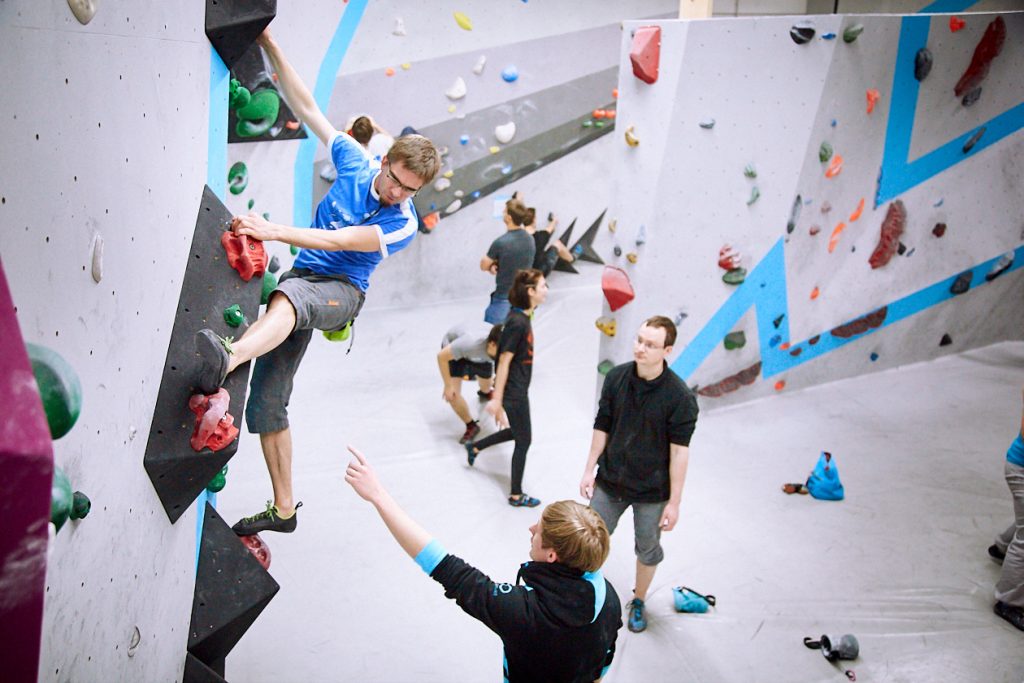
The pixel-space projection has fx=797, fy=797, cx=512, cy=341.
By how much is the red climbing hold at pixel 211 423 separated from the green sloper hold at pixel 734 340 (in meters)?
3.60

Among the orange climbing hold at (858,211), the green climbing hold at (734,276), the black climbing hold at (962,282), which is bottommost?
the black climbing hold at (962,282)

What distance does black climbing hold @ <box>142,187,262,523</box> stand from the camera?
69.7 inches

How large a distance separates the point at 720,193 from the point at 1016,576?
2.36 m

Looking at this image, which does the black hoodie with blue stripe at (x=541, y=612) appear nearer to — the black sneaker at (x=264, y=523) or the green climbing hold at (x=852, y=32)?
the black sneaker at (x=264, y=523)

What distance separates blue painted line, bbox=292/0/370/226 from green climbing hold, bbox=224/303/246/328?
411cm

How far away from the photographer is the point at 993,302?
5.99 metres

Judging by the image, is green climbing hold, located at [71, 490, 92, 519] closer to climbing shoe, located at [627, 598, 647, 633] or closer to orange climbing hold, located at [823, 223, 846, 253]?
climbing shoe, located at [627, 598, 647, 633]

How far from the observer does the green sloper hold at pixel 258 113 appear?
256 centimetres

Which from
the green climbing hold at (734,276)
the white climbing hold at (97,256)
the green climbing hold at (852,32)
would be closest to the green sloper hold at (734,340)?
the green climbing hold at (734,276)

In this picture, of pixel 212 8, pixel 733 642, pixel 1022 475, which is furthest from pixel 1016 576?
pixel 212 8

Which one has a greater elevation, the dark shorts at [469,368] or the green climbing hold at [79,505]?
the green climbing hold at [79,505]

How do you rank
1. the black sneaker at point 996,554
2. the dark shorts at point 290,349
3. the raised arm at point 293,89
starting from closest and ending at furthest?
the raised arm at point 293,89 < the dark shorts at point 290,349 < the black sneaker at point 996,554

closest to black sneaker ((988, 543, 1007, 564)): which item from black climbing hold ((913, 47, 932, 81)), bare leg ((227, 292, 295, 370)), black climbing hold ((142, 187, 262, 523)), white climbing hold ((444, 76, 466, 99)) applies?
black climbing hold ((913, 47, 932, 81))

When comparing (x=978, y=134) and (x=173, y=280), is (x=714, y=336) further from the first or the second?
(x=173, y=280)
